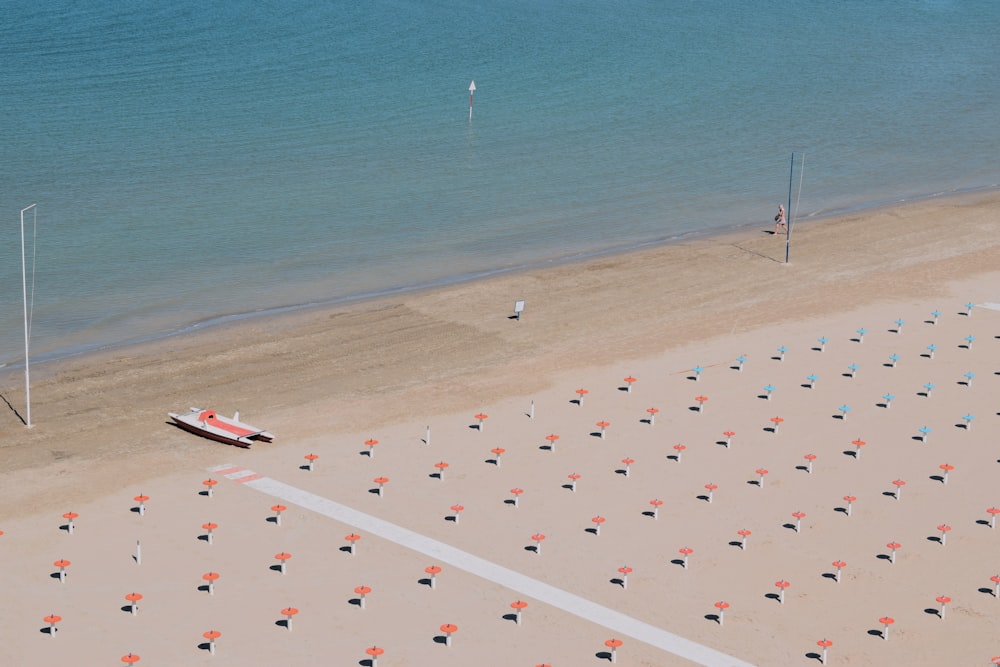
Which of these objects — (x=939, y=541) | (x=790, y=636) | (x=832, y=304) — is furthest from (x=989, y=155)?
(x=790, y=636)

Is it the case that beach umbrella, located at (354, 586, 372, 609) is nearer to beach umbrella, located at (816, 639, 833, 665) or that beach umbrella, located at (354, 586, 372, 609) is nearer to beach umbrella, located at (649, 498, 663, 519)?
beach umbrella, located at (649, 498, 663, 519)

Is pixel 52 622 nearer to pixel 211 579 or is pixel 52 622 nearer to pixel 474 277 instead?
pixel 211 579

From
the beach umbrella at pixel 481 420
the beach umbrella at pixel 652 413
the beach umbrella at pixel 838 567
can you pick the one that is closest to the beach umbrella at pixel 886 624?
the beach umbrella at pixel 838 567

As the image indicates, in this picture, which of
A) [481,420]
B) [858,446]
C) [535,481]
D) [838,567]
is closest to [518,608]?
[535,481]

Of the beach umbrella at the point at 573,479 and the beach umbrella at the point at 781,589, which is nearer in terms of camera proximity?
the beach umbrella at the point at 781,589

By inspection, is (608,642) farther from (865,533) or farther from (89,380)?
(89,380)

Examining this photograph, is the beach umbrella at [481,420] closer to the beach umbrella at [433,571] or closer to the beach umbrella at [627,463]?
the beach umbrella at [627,463]
